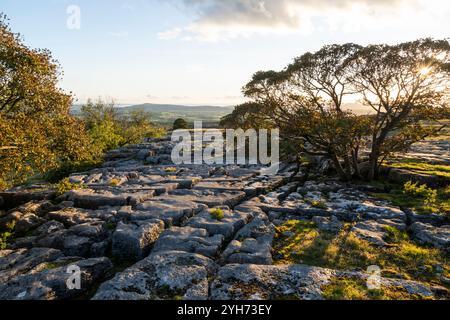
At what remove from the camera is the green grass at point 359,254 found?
9.62 m

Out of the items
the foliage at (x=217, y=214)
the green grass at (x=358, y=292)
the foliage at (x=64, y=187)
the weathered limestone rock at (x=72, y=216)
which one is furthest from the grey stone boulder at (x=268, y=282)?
the foliage at (x=64, y=187)

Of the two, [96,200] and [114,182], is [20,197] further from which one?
[114,182]

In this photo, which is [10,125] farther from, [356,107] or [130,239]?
[356,107]

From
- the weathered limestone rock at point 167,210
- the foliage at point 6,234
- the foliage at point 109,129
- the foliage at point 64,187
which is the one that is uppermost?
the foliage at point 109,129

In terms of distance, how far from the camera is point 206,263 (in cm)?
902

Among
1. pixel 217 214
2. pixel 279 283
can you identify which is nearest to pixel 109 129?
pixel 217 214

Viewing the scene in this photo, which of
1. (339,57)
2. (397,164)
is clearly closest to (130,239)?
(339,57)

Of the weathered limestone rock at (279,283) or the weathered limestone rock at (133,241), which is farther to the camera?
the weathered limestone rock at (133,241)

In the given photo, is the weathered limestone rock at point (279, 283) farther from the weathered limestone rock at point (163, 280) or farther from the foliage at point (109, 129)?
the foliage at point (109, 129)

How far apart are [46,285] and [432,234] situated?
41.7 ft

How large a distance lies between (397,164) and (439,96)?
24.1 feet

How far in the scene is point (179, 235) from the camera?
11.3 metres

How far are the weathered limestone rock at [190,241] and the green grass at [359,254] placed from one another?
2.06 meters
